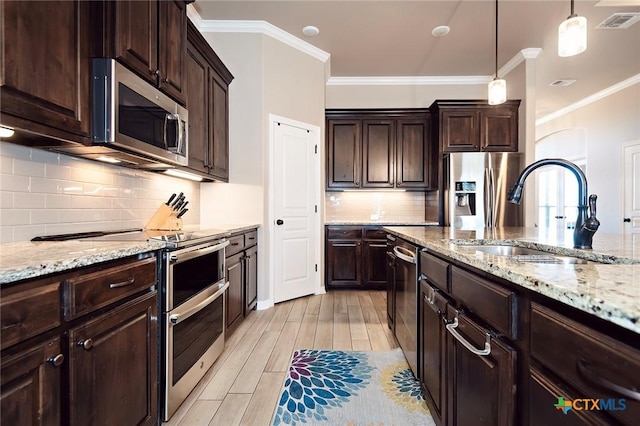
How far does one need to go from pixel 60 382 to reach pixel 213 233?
129 cm

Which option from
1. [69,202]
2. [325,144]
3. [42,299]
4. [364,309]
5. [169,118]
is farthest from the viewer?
[325,144]

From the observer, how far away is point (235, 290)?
2.77 meters

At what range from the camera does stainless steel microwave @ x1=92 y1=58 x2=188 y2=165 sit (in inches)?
59.1

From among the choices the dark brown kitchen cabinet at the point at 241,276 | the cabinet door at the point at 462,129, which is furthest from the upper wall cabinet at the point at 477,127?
the dark brown kitchen cabinet at the point at 241,276

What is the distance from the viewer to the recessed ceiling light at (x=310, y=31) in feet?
11.9

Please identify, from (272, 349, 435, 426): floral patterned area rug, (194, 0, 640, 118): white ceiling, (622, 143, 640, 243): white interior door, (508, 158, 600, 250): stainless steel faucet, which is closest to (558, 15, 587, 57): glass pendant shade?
(508, 158, 600, 250): stainless steel faucet

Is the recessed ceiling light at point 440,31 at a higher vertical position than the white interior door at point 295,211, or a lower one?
higher

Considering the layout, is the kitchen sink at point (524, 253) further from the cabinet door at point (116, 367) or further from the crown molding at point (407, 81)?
the crown molding at point (407, 81)

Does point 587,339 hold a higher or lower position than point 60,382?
higher

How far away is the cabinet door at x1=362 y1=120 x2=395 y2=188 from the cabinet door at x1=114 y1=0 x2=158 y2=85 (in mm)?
3240

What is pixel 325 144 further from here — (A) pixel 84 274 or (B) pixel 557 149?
(B) pixel 557 149

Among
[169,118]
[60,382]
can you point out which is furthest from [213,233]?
[60,382]

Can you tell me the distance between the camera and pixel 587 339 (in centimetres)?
58

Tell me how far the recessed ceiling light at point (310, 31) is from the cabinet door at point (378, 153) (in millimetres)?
1395
